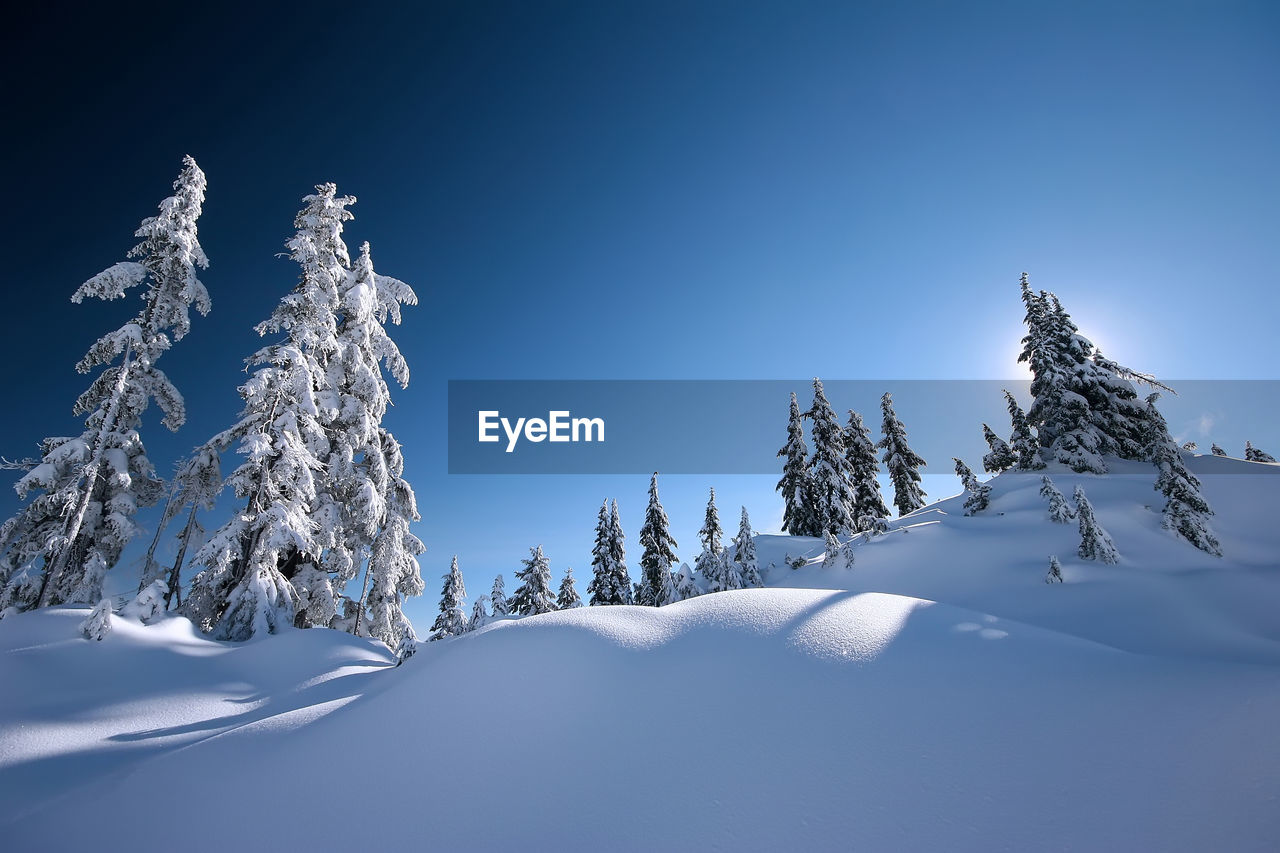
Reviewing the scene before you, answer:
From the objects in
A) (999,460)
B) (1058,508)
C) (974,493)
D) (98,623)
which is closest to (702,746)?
(98,623)

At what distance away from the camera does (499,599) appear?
31.0m

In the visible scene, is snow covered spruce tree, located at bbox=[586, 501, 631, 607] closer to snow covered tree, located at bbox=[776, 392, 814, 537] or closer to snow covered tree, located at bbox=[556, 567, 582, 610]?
snow covered tree, located at bbox=[556, 567, 582, 610]

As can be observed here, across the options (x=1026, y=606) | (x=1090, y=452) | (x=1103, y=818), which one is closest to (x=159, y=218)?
(x=1103, y=818)

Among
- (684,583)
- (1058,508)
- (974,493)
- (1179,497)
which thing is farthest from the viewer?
(684,583)

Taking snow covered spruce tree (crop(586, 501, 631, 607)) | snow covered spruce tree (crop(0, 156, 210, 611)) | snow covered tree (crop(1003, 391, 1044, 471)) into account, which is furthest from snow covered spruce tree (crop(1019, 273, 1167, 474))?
snow covered spruce tree (crop(0, 156, 210, 611))

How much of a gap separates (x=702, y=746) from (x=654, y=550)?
27.5m

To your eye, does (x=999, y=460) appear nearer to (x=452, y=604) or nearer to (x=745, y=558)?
(x=745, y=558)

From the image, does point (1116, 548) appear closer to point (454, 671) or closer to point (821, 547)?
point (821, 547)

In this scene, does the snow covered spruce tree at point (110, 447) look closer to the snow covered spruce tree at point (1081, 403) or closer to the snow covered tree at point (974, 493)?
the snow covered tree at point (974, 493)

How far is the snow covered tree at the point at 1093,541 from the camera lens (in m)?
11.2

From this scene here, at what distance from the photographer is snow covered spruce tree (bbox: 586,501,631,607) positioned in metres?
29.1

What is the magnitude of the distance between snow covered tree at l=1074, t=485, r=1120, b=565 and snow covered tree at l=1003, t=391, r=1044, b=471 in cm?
1096

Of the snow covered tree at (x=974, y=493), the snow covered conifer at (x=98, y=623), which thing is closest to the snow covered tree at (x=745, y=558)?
the snow covered tree at (x=974, y=493)

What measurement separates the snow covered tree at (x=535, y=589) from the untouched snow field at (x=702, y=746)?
24057mm
